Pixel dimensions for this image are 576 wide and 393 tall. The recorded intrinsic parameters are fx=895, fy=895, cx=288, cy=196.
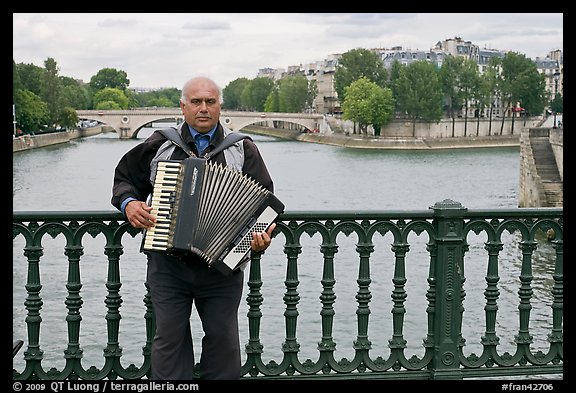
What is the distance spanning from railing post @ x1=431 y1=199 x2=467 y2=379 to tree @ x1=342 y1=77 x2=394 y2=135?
7289cm

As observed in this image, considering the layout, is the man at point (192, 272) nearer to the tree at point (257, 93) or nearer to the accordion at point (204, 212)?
the accordion at point (204, 212)

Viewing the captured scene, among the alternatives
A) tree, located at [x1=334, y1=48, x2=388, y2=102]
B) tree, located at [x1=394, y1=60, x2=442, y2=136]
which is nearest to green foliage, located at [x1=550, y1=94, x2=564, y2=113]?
tree, located at [x1=394, y1=60, x2=442, y2=136]

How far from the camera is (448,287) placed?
14.6 feet

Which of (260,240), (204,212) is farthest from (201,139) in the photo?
Answer: (260,240)

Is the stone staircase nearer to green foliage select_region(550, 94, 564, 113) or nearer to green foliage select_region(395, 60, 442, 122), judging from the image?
green foliage select_region(395, 60, 442, 122)

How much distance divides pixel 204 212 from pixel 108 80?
12697 cm

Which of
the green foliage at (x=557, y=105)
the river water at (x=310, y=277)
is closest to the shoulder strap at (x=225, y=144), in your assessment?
the river water at (x=310, y=277)

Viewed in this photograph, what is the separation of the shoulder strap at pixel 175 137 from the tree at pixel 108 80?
414ft

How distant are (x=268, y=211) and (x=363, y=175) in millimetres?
37476

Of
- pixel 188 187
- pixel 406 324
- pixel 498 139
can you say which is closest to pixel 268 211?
pixel 188 187

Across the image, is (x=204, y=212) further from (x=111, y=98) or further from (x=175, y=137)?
(x=111, y=98)

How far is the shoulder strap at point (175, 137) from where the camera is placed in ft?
12.3

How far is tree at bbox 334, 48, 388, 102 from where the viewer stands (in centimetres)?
8756

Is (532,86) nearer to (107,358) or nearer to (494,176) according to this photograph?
(494,176)
